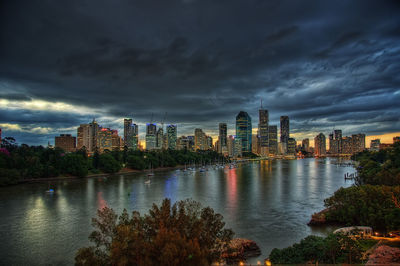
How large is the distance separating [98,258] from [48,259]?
43.6ft

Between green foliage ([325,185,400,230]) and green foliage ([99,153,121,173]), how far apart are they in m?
85.5

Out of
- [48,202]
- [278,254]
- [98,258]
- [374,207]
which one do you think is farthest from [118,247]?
[48,202]

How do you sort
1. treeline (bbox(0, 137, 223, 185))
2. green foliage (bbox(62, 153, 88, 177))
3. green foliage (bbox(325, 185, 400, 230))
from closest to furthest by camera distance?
green foliage (bbox(325, 185, 400, 230))
treeline (bbox(0, 137, 223, 185))
green foliage (bbox(62, 153, 88, 177))

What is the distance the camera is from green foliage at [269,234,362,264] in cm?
2111

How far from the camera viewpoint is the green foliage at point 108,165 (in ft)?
347

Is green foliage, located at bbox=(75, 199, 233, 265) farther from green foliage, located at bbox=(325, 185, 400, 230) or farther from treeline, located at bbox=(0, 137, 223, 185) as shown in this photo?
treeline, located at bbox=(0, 137, 223, 185)

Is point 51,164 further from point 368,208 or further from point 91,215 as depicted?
point 368,208

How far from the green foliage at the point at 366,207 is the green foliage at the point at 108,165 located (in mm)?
85489

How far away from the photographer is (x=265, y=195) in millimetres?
59594

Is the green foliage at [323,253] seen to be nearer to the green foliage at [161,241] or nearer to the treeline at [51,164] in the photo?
the green foliage at [161,241]

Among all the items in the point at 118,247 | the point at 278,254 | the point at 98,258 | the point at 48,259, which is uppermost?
the point at 118,247

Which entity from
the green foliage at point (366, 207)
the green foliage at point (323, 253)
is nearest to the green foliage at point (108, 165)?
the green foliage at point (366, 207)

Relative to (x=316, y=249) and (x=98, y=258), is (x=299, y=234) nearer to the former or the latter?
(x=316, y=249)

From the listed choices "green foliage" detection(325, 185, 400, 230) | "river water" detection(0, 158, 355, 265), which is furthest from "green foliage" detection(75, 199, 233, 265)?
"green foliage" detection(325, 185, 400, 230)
